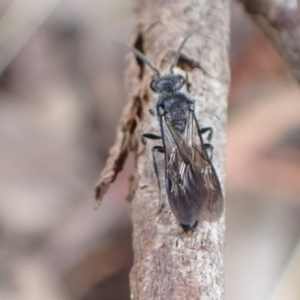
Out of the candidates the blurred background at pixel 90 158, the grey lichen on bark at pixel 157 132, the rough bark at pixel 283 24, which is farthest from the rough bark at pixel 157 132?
the blurred background at pixel 90 158

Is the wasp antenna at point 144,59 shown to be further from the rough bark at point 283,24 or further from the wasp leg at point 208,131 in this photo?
the rough bark at point 283,24

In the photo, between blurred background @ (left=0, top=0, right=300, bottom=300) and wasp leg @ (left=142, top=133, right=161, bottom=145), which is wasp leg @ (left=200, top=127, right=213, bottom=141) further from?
blurred background @ (left=0, top=0, right=300, bottom=300)

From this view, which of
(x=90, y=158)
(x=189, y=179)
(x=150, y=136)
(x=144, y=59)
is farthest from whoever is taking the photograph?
(x=90, y=158)

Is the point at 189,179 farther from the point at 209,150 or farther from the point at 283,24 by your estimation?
the point at 283,24

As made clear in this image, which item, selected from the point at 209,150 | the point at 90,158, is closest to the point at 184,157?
the point at 209,150

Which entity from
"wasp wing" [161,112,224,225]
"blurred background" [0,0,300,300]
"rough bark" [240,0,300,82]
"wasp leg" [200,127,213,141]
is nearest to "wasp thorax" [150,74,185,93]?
"wasp wing" [161,112,224,225]

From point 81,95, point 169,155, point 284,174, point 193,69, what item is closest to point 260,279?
point 284,174
